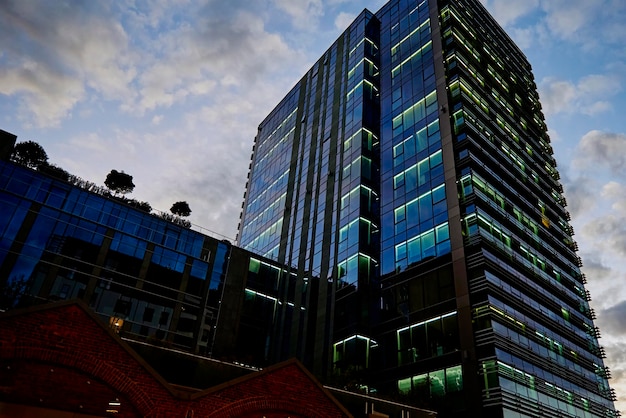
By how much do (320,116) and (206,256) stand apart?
2853 centimetres

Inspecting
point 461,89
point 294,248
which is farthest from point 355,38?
point 294,248

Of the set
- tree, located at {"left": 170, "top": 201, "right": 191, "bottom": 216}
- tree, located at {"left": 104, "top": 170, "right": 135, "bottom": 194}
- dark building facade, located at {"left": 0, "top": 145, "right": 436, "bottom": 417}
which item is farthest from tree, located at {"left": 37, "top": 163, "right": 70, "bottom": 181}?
tree, located at {"left": 170, "top": 201, "right": 191, "bottom": 216}

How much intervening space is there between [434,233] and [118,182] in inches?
1272

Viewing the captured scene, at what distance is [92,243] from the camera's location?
40188 millimetres

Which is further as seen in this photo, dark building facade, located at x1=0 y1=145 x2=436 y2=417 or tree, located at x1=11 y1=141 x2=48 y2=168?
tree, located at x1=11 y1=141 x2=48 y2=168

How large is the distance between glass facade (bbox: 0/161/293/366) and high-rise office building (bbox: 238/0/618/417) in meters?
6.46

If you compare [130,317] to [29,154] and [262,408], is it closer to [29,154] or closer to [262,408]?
[29,154]

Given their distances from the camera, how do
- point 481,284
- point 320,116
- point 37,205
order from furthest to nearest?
point 320,116, point 37,205, point 481,284

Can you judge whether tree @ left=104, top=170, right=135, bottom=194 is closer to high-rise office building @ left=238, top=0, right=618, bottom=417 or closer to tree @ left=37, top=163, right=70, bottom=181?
tree @ left=37, top=163, right=70, bottom=181

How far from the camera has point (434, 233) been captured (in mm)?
40594

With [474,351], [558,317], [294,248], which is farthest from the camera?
[294,248]

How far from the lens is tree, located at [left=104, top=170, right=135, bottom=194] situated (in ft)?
155

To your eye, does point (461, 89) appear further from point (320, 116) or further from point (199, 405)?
point (199, 405)

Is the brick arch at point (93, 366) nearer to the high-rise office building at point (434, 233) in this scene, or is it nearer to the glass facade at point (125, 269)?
the high-rise office building at point (434, 233)
